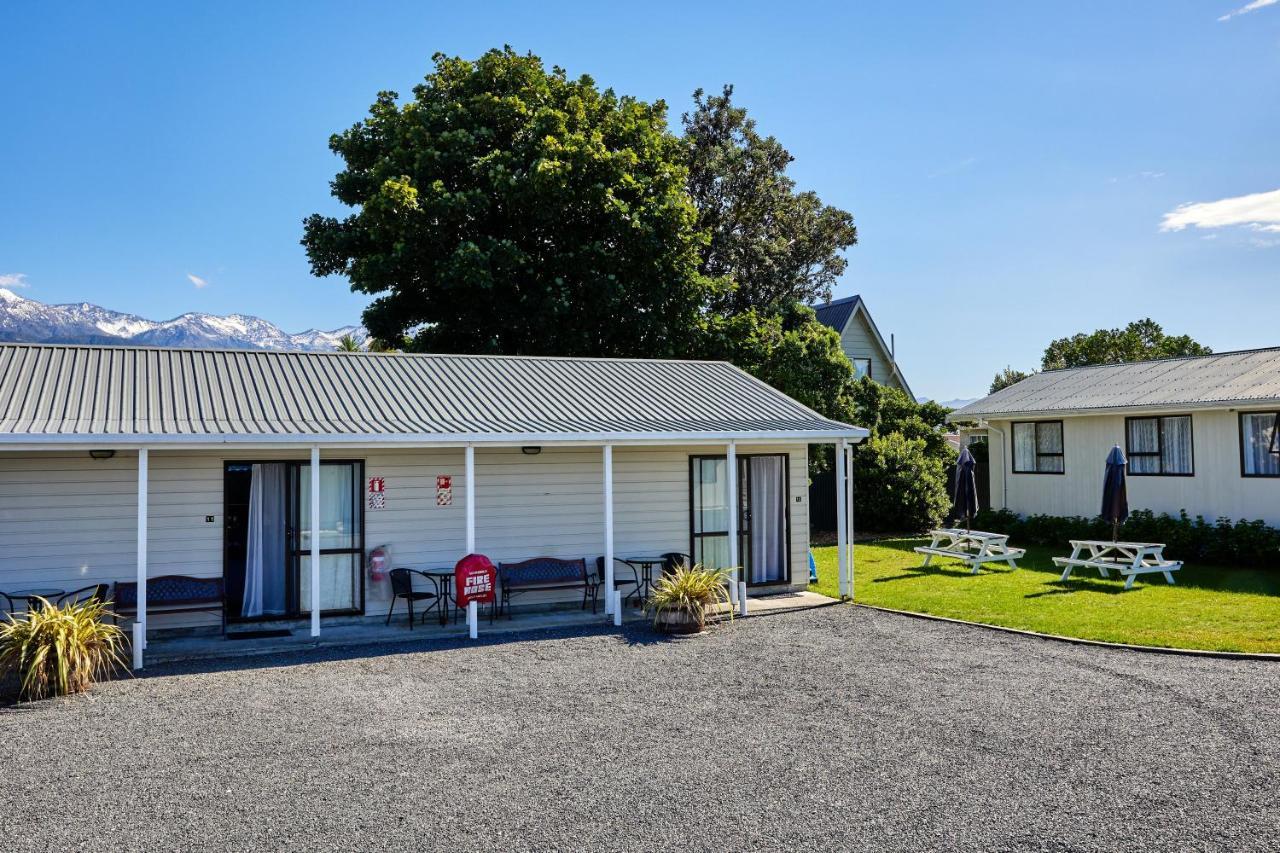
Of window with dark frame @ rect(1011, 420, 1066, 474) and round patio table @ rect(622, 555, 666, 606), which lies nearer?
round patio table @ rect(622, 555, 666, 606)

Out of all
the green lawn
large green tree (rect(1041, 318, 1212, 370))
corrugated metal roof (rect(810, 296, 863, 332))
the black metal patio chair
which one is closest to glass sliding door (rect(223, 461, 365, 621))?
the black metal patio chair

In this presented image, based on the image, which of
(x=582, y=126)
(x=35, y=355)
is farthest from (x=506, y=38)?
(x=35, y=355)

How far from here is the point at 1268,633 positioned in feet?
34.9

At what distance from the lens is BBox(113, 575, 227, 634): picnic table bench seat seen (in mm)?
10734

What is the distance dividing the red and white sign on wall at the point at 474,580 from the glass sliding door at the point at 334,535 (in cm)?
177

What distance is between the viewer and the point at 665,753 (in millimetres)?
6633

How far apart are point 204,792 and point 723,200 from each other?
2484 centimetres

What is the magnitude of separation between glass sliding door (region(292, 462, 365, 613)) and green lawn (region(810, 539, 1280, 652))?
23.9 feet

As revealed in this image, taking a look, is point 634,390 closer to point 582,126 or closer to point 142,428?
point 142,428

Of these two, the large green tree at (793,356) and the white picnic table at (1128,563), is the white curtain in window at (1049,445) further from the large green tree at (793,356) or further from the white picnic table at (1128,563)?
the white picnic table at (1128,563)

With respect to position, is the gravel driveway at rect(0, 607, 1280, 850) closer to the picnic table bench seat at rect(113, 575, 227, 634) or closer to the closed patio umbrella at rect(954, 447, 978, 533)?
the picnic table bench seat at rect(113, 575, 227, 634)

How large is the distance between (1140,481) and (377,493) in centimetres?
1568

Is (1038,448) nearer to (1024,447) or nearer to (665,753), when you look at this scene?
(1024,447)

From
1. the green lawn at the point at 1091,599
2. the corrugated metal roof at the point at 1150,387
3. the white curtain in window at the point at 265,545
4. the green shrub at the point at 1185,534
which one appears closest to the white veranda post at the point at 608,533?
the green lawn at the point at 1091,599
